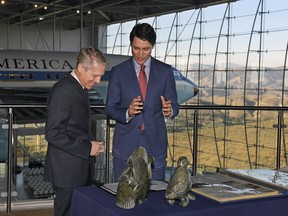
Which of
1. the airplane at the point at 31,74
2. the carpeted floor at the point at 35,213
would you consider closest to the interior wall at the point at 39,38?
the airplane at the point at 31,74

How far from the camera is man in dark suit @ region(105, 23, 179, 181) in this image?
214 cm

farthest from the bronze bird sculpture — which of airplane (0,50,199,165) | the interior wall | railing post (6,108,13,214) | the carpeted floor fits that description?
the interior wall

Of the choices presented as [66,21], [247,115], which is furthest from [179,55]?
[66,21]

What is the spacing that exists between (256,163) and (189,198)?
15709 mm

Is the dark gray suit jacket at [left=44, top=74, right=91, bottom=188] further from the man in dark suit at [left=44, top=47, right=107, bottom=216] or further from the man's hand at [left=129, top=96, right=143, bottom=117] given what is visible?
the man's hand at [left=129, top=96, right=143, bottom=117]

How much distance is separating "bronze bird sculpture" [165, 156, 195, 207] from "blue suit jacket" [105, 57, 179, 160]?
2.29 ft

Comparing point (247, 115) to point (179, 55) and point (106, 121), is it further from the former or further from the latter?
point (106, 121)

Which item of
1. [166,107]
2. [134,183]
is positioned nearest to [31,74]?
[166,107]

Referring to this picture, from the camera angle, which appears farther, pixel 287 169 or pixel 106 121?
pixel 106 121

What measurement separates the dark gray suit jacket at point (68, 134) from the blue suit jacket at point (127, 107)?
18 centimetres

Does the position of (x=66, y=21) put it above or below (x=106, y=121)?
above

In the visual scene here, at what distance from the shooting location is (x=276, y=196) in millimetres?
1547

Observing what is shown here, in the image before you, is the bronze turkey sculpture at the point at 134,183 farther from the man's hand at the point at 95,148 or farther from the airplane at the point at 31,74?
the airplane at the point at 31,74

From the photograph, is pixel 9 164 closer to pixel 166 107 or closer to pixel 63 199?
pixel 63 199
